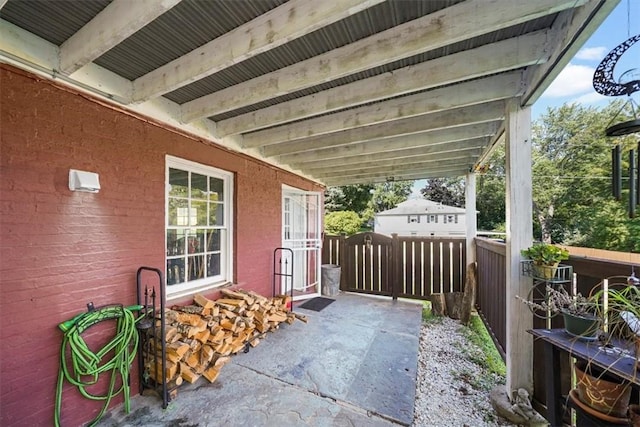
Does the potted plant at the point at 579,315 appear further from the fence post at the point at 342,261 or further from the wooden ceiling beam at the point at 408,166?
the fence post at the point at 342,261

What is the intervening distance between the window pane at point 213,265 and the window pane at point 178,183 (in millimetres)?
878

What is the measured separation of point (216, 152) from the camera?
3.16 meters

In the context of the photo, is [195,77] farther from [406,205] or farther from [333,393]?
[406,205]

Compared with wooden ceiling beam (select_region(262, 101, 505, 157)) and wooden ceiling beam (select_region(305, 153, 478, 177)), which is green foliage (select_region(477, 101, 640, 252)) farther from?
wooden ceiling beam (select_region(262, 101, 505, 157))

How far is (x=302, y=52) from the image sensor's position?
1.85 metres

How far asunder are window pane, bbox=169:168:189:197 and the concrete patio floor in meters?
1.88

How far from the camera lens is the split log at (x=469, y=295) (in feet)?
13.6

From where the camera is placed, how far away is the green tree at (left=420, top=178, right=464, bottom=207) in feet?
78.4

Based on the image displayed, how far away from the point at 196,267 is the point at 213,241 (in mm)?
380

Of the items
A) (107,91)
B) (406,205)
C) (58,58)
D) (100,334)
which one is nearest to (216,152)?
(107,91)

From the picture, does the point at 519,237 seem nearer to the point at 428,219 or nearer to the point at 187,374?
the point at 187,374

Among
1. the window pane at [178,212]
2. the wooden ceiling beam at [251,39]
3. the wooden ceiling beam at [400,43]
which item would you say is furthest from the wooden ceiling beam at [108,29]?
the window pane at [178,212]

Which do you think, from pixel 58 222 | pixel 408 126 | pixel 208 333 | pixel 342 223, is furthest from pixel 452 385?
pixel 342 223

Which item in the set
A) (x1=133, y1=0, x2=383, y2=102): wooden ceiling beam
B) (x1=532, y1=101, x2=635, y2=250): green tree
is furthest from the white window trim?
(x1=532, y1=101, x2=635, y2=250): green tree
